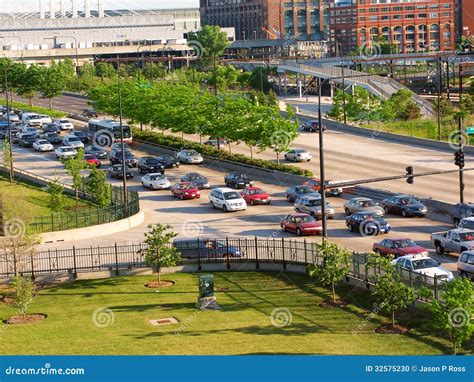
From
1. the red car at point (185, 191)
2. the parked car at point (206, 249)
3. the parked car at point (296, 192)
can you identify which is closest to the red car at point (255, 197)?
the parked car at point (296, 192)

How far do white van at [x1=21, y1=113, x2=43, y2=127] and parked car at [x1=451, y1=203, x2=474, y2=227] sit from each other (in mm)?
57659

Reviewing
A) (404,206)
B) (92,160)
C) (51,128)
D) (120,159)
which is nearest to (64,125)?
(51,128)

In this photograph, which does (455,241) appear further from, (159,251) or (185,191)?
(185,191)

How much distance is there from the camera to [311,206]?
5388 centimetres

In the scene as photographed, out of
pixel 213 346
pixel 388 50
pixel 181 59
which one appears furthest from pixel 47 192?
pixel 181 59

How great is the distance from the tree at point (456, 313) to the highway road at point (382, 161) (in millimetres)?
28121

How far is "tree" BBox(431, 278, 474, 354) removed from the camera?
2775cm

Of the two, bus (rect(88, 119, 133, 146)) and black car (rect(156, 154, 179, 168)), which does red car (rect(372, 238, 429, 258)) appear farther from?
bus (rect(88, 119, 133, 146))

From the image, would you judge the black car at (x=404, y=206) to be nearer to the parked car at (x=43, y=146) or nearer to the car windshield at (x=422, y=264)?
the car windshield at (x=422, y=264)

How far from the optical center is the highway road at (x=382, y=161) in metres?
61.0

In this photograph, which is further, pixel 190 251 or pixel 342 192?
pixel 342 192

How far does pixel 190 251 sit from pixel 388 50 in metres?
131

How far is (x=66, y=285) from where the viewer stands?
1614 inches

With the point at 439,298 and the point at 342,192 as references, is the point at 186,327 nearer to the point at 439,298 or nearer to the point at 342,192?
the point at 439,298
